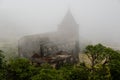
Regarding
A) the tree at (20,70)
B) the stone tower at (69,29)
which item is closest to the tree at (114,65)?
the tree at (20,70)

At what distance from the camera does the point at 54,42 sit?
110 meters

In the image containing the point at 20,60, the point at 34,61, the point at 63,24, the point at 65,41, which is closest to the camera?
the point at 20,60

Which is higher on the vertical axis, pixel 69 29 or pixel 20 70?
pixel 69 29

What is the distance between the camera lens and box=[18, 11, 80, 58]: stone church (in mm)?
105188

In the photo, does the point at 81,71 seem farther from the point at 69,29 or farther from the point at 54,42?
the point at 69,29

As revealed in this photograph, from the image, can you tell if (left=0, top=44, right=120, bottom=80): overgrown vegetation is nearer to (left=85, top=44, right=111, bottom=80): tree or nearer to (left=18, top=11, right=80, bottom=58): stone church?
(left=85, top=44, right=111, bottom=80): tree

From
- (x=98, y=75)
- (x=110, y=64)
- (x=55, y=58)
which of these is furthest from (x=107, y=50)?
(x=55, y=58)

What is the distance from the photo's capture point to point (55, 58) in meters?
95.2

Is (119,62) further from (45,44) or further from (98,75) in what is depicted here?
(45,44)

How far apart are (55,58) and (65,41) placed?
18624 mm

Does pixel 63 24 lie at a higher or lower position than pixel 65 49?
higher

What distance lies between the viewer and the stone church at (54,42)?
345 feet

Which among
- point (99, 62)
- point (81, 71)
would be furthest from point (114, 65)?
point (81, 71)

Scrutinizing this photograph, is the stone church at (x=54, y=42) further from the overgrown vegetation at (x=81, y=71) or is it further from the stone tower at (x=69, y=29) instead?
the overgrown vegetation at (x=81, y=71)
